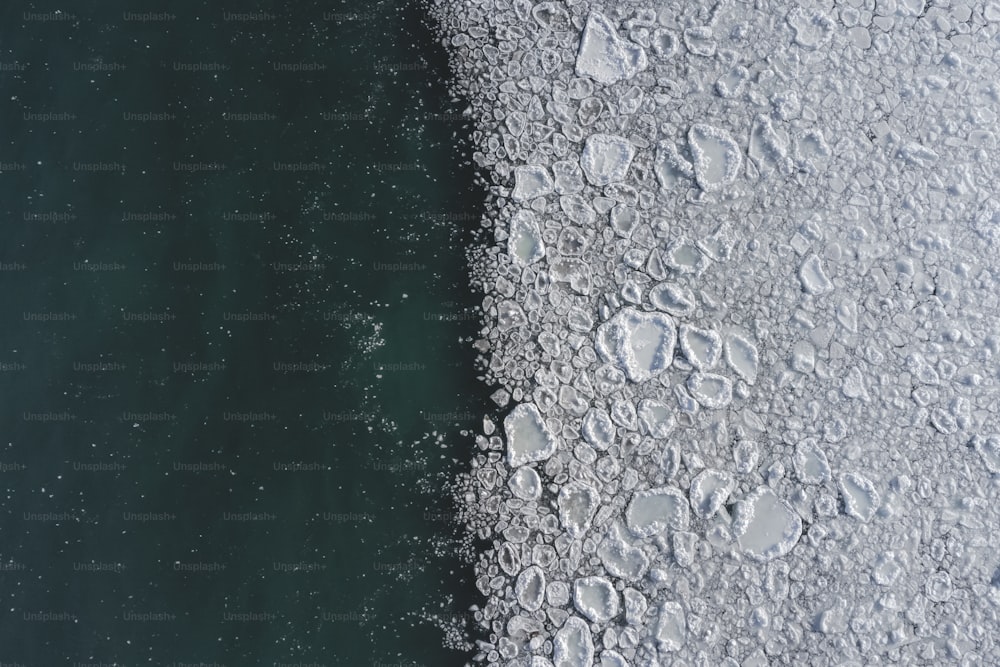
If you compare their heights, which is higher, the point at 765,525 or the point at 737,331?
the point at 737,331

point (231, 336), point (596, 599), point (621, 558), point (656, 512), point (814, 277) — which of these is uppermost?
point (814, 277)

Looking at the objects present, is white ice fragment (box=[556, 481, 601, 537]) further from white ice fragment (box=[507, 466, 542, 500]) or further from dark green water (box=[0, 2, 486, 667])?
dark green water (box=[0, 2, 486, 667])

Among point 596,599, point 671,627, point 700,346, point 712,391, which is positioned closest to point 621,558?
point 596,599

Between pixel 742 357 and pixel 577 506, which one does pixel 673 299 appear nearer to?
pixel 742 357

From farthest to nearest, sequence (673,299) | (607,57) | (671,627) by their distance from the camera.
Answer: (607,57) → (673,299) → (671,627)

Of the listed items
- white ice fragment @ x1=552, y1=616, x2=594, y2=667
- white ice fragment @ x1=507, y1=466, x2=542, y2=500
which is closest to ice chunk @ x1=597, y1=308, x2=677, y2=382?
white ice fragment @ x1=507, y1=466, x2=542, y2=500

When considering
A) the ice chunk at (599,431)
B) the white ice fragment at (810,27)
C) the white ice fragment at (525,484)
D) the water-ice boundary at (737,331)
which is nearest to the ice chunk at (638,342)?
the water-ice boundary at (737,331)

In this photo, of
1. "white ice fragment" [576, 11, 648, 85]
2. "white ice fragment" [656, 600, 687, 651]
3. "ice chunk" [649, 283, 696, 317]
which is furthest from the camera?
"white ice fragment" [576, 11, 648, 85]
